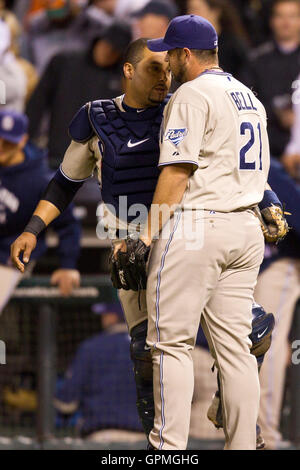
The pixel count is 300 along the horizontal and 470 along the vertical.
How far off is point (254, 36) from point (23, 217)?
3.32 metres

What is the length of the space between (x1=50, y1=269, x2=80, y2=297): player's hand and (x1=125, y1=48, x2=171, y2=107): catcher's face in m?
2.37

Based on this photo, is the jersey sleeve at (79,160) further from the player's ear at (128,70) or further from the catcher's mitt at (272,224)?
the catcher's mitt at (272,224)

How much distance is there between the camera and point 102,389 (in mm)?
6758

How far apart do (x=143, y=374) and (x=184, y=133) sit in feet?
3.89

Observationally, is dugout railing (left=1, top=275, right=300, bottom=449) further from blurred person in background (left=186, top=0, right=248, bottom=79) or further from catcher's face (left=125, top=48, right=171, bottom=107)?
catcher's face (left=125, top=48, right=171, bottom=107)

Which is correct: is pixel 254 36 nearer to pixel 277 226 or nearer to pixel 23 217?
pixel 23 217

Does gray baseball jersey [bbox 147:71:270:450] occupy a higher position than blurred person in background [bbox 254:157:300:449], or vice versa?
gray baseball jersey [bbox 147:71:270:450]

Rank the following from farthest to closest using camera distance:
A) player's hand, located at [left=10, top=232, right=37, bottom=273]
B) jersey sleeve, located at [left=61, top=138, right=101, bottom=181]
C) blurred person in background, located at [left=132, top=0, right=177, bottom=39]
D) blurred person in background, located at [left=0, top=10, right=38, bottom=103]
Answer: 1. blurred person in background, located at [left=0, top=10, right=38, bottom=103]
2. blurred person in background, located at [left=132, top=0, right=177, bottom=39]
3. jersey sleeve, located at [left=61, top=138, right=101, bottom=181]
4. player's hand, located at [left=10, top=232, right=37, bottom=273]

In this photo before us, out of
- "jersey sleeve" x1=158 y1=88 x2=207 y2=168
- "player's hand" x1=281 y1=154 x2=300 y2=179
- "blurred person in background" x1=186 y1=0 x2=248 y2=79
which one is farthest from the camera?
"blurred person in background" x1=186 y1=0 x2=248 y2=79

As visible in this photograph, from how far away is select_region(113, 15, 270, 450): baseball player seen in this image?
4.07 meters

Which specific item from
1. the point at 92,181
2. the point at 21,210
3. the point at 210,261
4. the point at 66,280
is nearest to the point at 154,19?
the point at 92,181

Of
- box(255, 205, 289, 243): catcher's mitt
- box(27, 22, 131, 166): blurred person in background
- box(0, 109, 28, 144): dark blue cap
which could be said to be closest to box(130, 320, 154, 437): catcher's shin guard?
box(255, 205, 289, 243): catcher's mitt

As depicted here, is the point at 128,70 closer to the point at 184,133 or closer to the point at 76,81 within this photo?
the point at 184,133
